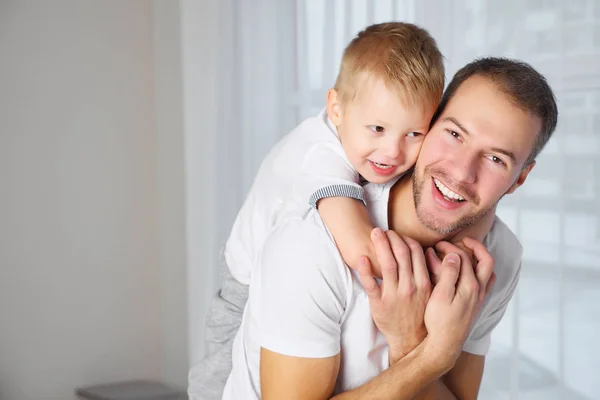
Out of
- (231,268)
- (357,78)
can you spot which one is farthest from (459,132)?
(231,268)

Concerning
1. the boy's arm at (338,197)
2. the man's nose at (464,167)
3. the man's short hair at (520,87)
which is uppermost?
the man's short hair at (520,87)

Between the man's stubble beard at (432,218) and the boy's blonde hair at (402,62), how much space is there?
152mm

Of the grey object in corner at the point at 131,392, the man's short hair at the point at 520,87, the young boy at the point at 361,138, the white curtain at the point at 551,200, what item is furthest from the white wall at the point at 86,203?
the man's short hair at the point at 520,87

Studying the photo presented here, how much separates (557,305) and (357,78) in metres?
1.21

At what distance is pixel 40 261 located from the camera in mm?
3965

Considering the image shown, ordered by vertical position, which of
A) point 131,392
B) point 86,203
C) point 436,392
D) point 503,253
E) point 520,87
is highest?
point 520,87

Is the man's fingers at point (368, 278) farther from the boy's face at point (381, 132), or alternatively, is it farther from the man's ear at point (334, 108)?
the man's ear at point (334, 108)

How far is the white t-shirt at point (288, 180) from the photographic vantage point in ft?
5.04

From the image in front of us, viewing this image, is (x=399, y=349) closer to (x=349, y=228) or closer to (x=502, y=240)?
(x=349, y=228)

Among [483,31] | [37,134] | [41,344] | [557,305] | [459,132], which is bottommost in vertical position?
[41,344]

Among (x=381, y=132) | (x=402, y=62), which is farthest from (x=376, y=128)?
(x=402, y=62)

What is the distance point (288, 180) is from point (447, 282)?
43cm

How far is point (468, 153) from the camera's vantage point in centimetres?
148

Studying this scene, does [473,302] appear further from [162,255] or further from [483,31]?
[162,255]
